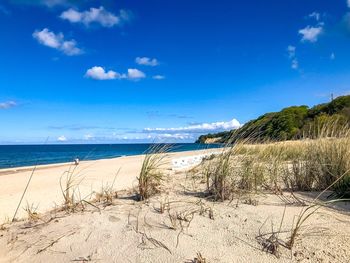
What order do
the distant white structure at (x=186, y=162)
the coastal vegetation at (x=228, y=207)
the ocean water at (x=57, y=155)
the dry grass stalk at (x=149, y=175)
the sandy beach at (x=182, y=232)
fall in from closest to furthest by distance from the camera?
1. the sandy beach at (x=182, y=232)
2. the coastal vegetation at (x=228, y=207)
3. the dry grass stalk at (x=149, y=175)
4. the ocean water at (x=57, y=155)
5. the distant white structure at (x=186, y=162)

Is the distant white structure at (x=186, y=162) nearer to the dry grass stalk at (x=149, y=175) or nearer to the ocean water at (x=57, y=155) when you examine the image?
the ocean water at (x=57, y=155)

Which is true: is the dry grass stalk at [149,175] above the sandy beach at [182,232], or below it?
above

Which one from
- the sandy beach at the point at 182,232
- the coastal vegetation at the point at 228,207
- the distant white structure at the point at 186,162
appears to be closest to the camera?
the sandy beach at the point at 182,232

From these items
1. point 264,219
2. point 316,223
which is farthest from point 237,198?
point 316,223

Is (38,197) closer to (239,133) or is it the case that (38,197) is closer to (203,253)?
(239,133)

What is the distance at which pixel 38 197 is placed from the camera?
8.36m

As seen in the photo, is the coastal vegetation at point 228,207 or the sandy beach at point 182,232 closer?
the sandy beach at point 182,232

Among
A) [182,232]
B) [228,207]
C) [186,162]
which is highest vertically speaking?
[186,162]

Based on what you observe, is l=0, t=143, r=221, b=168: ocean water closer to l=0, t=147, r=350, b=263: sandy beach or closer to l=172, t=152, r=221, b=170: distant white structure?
l=172, t=152, r=221, b=170: distant white structure

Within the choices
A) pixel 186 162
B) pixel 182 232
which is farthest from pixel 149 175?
Answer: pixel 186 162

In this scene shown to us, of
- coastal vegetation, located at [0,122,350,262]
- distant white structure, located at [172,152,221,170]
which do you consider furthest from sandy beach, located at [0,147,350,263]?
distant white structure, located at [172,152,221,170]

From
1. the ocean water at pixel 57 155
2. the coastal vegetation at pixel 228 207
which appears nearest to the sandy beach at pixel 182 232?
the coastal vegetation at pixel 228 207

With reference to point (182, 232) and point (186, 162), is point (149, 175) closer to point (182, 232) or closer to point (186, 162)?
point (182, 232)

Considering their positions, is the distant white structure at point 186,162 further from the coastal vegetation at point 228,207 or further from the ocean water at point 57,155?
the coastal vegetation at point 228,207
